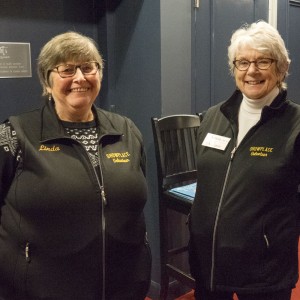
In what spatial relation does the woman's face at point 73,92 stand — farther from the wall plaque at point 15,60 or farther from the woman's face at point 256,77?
the wall plaque at point 15,60

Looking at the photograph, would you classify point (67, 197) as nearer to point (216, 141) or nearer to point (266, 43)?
point (216, 141)

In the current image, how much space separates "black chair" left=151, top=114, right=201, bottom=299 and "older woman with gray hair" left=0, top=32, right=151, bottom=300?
88 cm

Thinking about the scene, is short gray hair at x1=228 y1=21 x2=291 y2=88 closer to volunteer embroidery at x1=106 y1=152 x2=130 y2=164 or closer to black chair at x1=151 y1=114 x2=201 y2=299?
volunteer embroidery at x1=106 y1=152 x2=130 y2=164

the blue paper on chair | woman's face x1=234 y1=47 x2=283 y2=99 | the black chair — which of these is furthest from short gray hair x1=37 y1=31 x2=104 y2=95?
the blue paper on chair

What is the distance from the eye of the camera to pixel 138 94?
2.83 meters

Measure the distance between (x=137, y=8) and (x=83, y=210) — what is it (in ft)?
5.34

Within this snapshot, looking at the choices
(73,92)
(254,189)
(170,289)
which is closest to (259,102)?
(254,189)

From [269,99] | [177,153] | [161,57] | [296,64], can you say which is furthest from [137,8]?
[296,64]

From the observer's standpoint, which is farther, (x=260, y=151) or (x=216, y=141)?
(x=216, y=141)

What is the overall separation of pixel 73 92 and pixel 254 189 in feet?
2.39

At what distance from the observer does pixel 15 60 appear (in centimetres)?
241

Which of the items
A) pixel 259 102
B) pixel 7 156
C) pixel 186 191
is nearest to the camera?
pixel 7 156

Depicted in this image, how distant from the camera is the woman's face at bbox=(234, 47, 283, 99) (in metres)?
1.67

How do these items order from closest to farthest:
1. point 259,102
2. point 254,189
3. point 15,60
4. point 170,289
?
point 254,189
point 259,102
point 15,60
point 170,289
